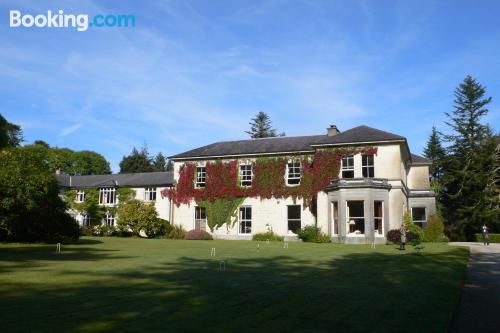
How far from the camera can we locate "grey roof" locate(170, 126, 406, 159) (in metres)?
31.2

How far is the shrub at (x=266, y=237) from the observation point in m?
33.1

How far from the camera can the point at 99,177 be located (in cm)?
4788

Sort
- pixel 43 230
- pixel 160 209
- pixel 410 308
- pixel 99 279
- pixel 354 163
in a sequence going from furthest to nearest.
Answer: pixel 160 209 < pixel 354 163 < pixel 43 230 < pixel 99 279 < pixel 410 308

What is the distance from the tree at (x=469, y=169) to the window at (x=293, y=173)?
828 inches

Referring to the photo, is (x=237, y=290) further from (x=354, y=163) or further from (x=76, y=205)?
(x=76, y=205)

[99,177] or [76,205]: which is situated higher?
[99,177]

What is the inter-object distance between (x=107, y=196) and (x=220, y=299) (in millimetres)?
37970

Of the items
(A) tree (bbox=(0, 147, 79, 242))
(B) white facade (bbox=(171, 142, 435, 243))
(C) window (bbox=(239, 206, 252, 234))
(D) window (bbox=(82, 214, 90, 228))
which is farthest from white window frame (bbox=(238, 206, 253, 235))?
(D) window (bbox=(82, 214, 90, 228))

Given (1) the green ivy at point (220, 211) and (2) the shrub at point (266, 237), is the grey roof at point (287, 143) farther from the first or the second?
(2) the shrub at point (266, 237)

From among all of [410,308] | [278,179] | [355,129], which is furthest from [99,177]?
[410,308]

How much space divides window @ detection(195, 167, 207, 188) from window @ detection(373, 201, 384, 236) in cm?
1507

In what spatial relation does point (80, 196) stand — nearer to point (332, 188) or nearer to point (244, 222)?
point (244, 222)

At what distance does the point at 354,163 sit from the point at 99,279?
24.4m

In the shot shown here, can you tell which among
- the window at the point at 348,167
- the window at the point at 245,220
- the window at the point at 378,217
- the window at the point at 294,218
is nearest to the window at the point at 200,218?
the window at the point at 245,220
